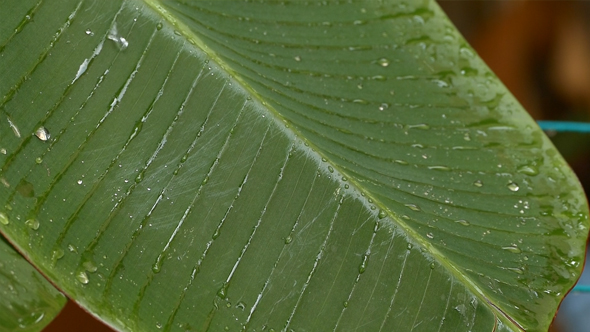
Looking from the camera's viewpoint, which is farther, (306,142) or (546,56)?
(546,56)

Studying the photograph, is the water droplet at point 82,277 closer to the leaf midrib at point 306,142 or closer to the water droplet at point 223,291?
the water droplet at point 223,291

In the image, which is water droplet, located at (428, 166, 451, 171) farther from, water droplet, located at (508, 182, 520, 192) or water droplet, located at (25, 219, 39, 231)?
water droplet, located at (25, 219, 39, 231)

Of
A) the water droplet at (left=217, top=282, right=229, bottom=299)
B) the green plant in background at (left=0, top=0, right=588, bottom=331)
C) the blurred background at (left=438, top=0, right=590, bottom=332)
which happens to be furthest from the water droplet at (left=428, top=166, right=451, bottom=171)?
the blurred background at (left=438, top=0, right=590, bottom=332)

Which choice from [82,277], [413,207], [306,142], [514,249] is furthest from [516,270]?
[82,277]

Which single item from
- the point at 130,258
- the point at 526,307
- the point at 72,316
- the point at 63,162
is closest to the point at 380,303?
the point at 526,307

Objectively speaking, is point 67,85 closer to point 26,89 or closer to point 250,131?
point 26,89

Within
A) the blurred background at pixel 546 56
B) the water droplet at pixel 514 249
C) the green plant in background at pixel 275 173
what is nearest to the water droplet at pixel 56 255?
the green plant in background at pixel 275 173

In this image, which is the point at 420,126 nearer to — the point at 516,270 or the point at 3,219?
the point at 516,270

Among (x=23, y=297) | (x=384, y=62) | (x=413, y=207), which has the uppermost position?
(x=384, y=62)
